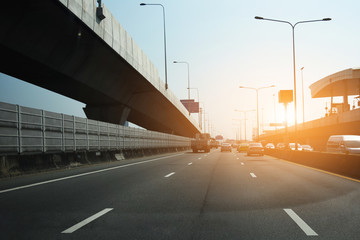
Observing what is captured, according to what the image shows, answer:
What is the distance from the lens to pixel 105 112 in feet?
115

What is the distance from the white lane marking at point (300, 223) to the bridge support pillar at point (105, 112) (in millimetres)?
29134

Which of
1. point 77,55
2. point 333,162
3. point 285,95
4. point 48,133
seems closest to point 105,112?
point 77,55

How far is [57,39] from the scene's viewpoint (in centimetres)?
1995

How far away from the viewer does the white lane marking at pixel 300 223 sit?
221 inches

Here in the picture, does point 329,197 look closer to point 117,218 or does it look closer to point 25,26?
point 117,218

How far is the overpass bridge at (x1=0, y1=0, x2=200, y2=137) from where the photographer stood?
17.3m

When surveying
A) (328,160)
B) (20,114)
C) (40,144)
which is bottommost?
(328,160)

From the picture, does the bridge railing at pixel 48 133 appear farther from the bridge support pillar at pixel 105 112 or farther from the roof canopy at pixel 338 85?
the roof canopy at pixel 338 85

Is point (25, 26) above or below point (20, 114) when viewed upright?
above

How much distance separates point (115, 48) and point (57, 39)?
4409 mm

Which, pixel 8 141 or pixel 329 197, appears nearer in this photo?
pixel 329 197

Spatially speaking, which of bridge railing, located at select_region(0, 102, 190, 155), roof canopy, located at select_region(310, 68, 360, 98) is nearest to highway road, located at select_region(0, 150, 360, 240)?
bridge railing, located at select_region(0, 102, 190, 155)

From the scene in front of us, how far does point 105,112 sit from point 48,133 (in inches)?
735

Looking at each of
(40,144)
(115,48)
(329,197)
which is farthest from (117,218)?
(115,48)
